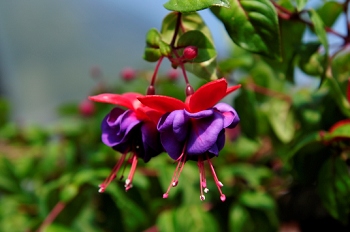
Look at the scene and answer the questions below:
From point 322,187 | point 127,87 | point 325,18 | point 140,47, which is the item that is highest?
point 325,18

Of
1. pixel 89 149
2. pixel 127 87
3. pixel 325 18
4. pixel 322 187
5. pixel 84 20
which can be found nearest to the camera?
pixel 322 187

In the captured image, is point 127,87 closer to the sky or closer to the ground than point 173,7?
closer to the ground

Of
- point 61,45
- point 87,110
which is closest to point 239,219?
point 87,110

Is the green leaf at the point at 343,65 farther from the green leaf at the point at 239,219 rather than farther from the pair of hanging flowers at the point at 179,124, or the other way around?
the pair of hanging flowers at the point at 179,124

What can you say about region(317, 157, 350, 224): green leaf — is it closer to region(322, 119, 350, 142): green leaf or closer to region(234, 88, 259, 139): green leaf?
region(322, 119, 350, 142): green leaf

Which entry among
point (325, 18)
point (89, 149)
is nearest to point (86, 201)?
point (89, 149)

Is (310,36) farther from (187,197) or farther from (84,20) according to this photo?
(84,20)
